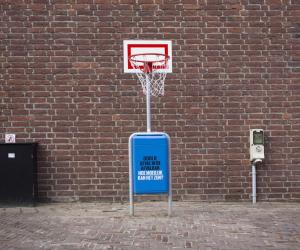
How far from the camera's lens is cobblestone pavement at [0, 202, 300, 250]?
19.3 feet

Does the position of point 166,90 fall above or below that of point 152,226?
above

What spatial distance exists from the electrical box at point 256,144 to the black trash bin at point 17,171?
391cm

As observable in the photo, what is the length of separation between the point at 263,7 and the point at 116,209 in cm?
456

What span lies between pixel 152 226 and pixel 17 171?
9.00ft

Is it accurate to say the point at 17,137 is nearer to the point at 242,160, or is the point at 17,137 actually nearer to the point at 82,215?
the point at 82,215

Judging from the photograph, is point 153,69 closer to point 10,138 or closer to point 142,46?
point 142,46

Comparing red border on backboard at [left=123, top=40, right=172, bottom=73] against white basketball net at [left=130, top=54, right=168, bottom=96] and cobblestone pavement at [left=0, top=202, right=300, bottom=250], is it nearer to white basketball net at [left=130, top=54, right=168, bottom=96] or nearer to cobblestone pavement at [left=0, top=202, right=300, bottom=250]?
white basketball net at [left=130, top=54, right=168, bottom=96]

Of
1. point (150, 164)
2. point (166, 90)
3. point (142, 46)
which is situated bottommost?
point (150, 164)

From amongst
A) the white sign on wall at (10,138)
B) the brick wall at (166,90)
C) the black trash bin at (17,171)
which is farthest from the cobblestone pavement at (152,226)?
the white sign on wall at (10,138)

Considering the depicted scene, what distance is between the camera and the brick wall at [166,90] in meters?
8.63

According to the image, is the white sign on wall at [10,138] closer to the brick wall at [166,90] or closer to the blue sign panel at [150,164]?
the brick wall at [166,90]

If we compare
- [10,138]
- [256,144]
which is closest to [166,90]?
[256,144]

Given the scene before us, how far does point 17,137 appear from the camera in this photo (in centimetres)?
864

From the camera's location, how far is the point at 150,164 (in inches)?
285
